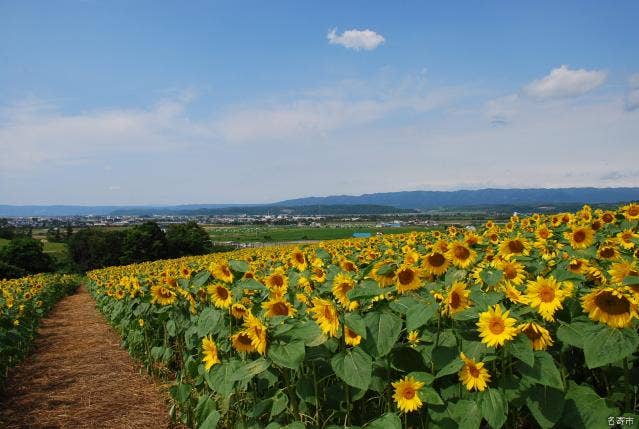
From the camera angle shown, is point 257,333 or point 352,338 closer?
point 352,338

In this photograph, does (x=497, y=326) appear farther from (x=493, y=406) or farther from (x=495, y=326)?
(x=493, y=406)

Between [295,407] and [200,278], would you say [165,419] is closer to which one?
[200,278]

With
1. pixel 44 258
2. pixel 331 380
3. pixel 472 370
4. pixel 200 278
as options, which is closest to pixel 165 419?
pixel 200 278

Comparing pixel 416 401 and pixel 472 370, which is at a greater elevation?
pixel 472 370

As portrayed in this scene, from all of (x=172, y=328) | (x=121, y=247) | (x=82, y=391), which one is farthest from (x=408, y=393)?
(x=121, y=247)

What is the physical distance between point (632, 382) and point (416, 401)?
1.31m

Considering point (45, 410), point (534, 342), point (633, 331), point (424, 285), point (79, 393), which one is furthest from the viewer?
point (79, 393)

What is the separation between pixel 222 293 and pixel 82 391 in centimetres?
465

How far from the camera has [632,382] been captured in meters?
2.63

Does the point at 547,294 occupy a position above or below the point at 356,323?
above

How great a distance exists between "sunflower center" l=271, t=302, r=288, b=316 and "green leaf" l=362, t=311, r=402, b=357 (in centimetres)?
75

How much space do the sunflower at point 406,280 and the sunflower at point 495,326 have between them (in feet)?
2.30

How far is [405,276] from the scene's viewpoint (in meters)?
3.07

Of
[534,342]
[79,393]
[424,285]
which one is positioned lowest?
[79,393]
